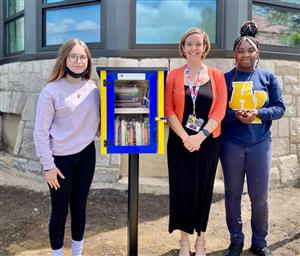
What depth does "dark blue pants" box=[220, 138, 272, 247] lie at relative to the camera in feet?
10.8

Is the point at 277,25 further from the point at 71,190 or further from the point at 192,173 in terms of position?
the point at 71,190

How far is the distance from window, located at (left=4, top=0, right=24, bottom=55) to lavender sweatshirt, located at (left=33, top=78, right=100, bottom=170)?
4785 mm

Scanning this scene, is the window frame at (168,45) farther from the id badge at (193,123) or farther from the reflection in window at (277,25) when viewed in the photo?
the id badge at (193,123)

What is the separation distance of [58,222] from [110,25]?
10.6ft

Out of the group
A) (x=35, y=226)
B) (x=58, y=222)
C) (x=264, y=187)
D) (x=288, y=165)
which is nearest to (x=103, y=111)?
(x=58, y=222)

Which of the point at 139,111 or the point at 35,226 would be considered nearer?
the point at 139,111

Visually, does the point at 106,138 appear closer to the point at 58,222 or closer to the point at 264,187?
the point at 58,222

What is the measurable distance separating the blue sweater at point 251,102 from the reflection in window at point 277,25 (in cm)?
258

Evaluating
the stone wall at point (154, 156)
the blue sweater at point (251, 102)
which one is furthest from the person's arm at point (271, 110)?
the stone wall at point (154, 156)

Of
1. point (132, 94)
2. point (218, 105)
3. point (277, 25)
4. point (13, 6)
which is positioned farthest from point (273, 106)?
point (13, 6)

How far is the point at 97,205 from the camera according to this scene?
4.86 metres

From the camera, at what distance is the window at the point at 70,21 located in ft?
18.7

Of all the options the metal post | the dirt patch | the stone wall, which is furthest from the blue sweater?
the stone wall

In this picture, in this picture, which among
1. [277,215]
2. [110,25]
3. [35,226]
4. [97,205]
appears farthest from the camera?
[110,25]
